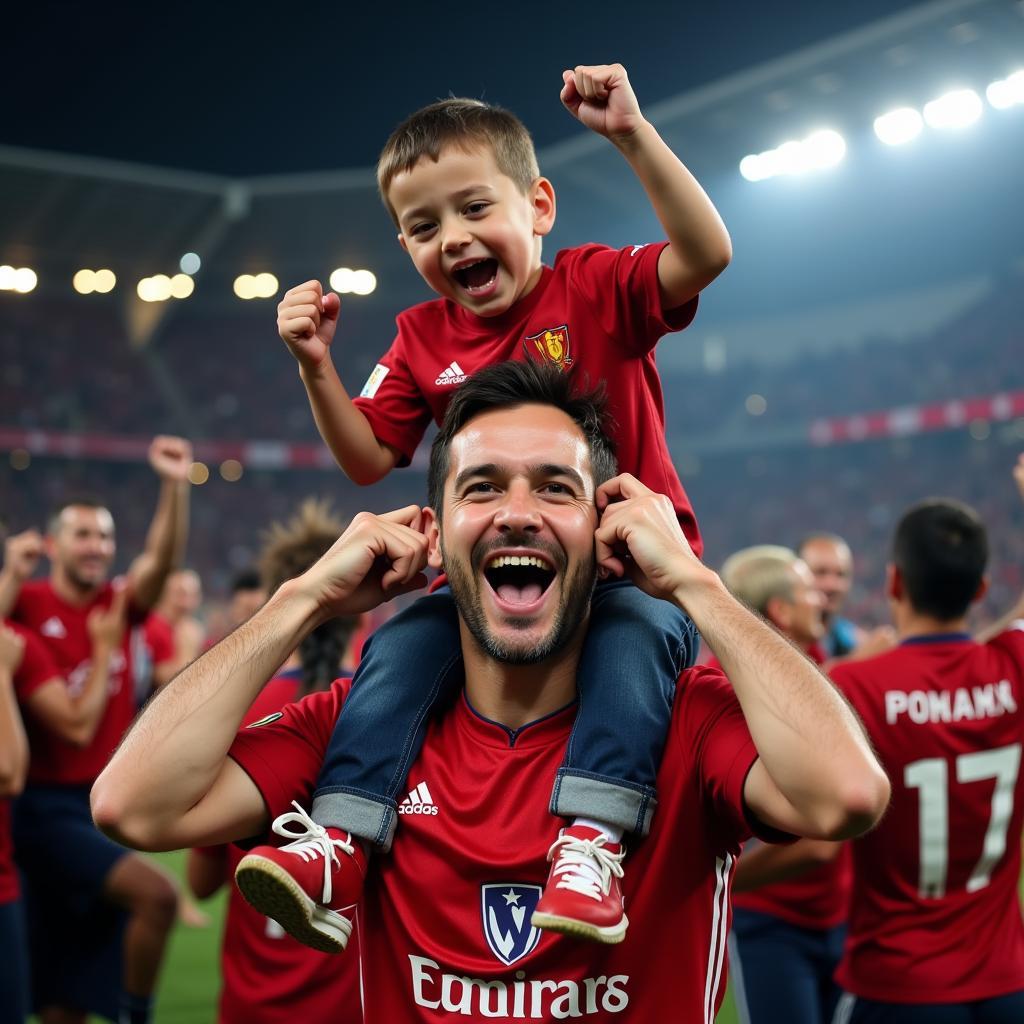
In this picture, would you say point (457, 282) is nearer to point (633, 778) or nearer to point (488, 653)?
point (488, 653)

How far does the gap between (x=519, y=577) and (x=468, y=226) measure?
87cm

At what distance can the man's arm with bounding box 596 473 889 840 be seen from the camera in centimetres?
190

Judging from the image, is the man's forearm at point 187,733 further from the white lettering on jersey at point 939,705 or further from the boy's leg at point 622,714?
the white lettering on jersey at point 939,705

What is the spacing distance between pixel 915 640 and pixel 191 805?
8.22ft

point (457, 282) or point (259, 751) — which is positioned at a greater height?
point (457, 282)

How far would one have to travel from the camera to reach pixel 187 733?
2.12 m

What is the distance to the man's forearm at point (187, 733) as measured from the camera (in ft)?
6.85

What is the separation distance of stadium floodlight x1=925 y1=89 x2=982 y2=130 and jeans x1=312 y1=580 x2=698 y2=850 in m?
22.2

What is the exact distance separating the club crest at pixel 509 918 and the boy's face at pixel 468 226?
1362 mm

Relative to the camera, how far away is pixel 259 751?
2254 mm

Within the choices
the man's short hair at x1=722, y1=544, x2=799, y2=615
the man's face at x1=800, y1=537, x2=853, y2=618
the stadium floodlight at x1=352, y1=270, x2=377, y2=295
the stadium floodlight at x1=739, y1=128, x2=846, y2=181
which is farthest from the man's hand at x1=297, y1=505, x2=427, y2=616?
the stadium floodlight at x1=352, y1=270, x2=377, y2=295

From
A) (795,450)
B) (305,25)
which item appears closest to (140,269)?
(305,25)

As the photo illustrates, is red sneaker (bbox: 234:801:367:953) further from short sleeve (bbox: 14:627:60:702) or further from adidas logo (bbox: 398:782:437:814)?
short sleeve (bbox: 14:627:60:702)

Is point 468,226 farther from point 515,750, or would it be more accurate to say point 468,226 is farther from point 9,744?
point 9,744
